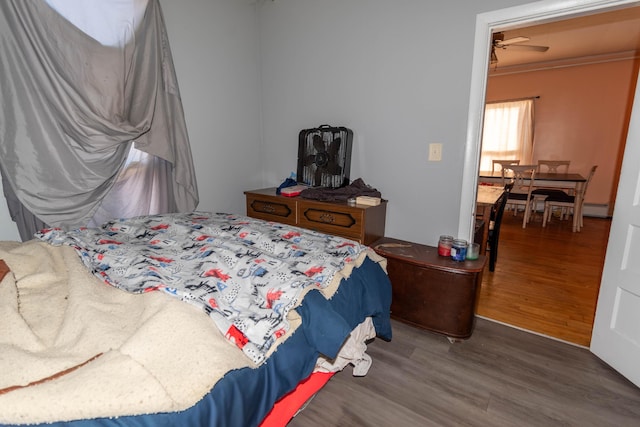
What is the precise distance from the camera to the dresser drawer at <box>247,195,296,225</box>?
2.49 metres

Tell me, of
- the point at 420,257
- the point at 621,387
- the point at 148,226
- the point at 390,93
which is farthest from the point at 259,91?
the point at 621,387

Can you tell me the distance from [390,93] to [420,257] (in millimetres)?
1220

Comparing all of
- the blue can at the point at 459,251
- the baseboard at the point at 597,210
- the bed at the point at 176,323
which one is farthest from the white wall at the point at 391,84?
the baseboard at the point at 597,210

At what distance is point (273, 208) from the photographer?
259cm

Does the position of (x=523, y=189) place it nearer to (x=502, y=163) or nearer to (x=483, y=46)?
(x=502, y=163)

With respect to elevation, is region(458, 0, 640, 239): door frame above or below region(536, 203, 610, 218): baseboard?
above

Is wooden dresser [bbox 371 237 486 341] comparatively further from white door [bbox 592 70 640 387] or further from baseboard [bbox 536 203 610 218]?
baseboard [bbox 536 203 610 218]

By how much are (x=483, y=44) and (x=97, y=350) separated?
7.82 feet

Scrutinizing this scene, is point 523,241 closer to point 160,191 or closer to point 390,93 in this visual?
point 390,93

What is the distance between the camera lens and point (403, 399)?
1530 millimetres

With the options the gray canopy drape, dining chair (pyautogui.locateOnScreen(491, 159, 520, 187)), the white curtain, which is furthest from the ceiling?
the gray canopy drape

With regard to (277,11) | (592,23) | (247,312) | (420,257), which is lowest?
(420,257)

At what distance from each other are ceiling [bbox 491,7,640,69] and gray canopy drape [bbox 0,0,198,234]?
3.91 m

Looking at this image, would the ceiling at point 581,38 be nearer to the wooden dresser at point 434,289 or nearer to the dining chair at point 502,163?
the dining chair at point 502,163
